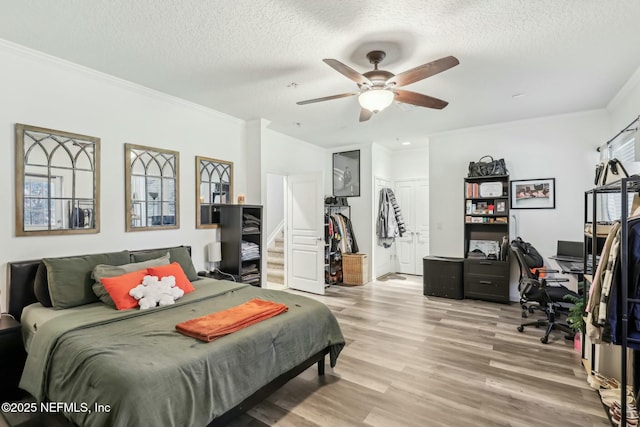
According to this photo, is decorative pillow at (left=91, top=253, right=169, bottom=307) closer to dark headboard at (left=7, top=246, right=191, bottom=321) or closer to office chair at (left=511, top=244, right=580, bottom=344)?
dark headboard at (left=7, top=246, right=191, bottom=321)

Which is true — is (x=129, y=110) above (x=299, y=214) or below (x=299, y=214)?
above

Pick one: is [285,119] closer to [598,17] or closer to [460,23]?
[460,23]

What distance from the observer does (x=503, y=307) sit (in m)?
4.54

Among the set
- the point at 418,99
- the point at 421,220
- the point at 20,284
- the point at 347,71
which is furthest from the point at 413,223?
the point at 20,284

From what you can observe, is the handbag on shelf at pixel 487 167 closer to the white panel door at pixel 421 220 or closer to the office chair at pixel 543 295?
the office chair at pixel 543 295

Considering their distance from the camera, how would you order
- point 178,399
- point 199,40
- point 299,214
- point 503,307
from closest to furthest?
point 178,399, point 199,40, point 503,307, point 299,214

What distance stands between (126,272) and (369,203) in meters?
4.42

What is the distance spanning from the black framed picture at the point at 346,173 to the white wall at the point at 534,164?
5.14 ft

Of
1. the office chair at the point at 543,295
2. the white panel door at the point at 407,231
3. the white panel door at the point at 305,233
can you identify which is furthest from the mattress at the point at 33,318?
the white panel door at the point at 407,231

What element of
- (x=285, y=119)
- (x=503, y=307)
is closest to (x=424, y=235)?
(x=503, y=307)

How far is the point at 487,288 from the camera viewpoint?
480cm

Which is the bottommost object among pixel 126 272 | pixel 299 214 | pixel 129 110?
pixel 126 272

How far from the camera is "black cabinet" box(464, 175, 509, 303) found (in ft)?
15.5

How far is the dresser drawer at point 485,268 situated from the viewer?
4.69 meters
